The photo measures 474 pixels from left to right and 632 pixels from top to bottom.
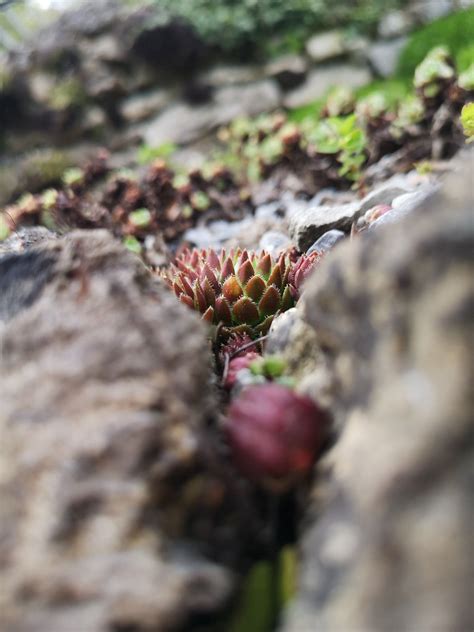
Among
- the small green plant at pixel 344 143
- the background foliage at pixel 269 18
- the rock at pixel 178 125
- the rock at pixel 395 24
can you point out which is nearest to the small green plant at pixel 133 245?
the small green plant at pixel 344 143

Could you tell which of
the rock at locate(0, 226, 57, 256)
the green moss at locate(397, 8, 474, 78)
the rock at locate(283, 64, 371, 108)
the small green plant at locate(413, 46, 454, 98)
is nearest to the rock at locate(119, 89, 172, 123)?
the rock at locate(283, 64, 371, 108)

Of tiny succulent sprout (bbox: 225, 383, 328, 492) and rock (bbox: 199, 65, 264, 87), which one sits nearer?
tiny succulent sprout (bbox: 225, 383, 328, 492)

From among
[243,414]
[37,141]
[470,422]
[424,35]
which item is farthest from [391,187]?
[37,141]

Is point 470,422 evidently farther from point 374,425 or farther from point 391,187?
point 391,187

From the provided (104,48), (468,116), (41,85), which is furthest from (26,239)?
(104,48)

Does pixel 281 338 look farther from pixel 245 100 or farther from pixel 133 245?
pixel 245 100

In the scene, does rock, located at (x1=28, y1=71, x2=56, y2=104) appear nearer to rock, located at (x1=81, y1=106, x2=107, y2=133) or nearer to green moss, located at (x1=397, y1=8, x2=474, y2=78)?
rock, located at (x1=81, y1=106, x2=107, y2=133)

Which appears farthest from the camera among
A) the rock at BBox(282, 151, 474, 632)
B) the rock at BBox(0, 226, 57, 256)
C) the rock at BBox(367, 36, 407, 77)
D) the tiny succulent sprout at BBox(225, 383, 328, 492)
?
the rock at BBox(367, 36, 407, 77)
